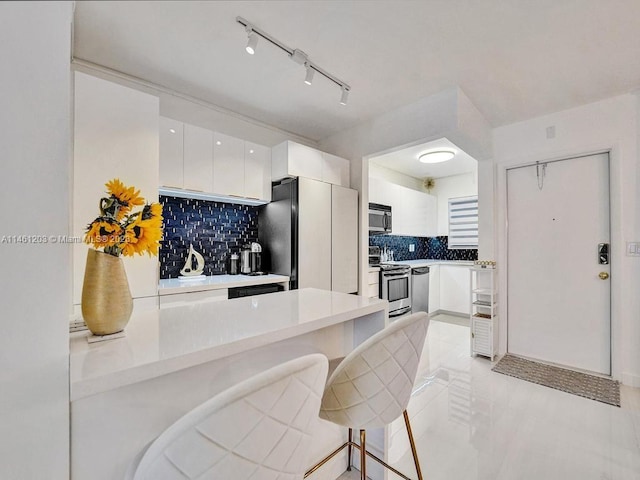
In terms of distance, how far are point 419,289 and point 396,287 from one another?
0.60 meters

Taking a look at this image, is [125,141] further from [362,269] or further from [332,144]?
[362,269]

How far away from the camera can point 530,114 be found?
8.68 ft

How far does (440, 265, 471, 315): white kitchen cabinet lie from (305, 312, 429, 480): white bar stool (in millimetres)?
3773

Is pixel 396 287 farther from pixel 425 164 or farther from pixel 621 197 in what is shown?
pixel 621 197

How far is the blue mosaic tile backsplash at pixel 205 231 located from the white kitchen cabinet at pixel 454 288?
3.15 metres

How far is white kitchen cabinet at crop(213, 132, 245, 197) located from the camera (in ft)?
7.82

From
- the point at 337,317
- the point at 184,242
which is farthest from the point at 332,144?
the point at 337,317

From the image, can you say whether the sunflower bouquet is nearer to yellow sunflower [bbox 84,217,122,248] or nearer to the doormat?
yellow sunflower [bbox 84,217,122,248]

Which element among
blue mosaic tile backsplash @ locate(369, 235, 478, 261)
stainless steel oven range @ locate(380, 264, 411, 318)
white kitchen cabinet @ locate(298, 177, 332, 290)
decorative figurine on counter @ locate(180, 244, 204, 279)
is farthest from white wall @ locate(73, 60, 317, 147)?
blue mosaic tile backsplash @ locate(369, 235, 478, 261)

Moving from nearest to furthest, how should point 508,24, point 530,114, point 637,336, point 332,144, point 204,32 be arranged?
point 204,32 → point 508,24 → point 637,336 → point 530,114 → point 332,144

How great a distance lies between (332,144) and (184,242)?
1887mm

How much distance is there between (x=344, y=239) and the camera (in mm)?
2930

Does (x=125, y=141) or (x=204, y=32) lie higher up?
(x=204, y=32)

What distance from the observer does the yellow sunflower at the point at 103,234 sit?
2.38 ft
